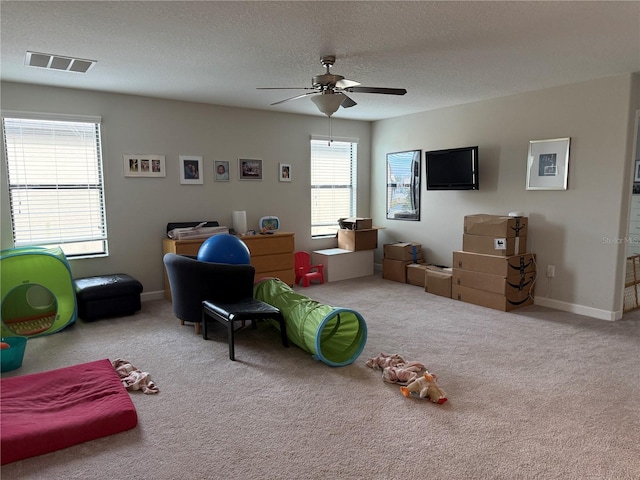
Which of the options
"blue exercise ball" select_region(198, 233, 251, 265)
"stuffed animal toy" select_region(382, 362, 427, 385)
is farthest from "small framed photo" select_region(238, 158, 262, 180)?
"stuffed animal toy" select_region(382, 362, 427, 385)

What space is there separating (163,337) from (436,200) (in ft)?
13.6

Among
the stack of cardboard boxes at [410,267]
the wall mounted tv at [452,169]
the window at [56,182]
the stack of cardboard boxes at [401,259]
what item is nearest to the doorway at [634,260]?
the wall mounted tv at [452,169]

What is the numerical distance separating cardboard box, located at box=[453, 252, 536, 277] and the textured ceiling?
190 cm

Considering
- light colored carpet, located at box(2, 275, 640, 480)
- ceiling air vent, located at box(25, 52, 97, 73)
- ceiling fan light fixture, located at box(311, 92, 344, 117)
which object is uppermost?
ceiling air vent, located at box(25, 52, 97, 73)

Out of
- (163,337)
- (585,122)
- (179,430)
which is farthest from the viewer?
(585,122)

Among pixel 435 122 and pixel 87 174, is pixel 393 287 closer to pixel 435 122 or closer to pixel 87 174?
pixel 435 122

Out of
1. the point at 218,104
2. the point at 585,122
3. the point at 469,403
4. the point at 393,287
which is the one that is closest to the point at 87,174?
the point at 218,104

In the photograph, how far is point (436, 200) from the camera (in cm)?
617

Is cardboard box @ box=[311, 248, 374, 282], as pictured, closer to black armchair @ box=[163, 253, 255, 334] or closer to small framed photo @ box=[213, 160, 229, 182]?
small framed photo @ box=[213, 160, 229, 182]

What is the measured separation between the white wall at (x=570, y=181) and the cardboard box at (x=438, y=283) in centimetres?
65

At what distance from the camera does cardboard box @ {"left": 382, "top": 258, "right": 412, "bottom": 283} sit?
6.20m

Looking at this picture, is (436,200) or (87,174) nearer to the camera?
(87,174)

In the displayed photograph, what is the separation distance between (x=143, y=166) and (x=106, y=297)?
165cm

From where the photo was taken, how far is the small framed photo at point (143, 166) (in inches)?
197
